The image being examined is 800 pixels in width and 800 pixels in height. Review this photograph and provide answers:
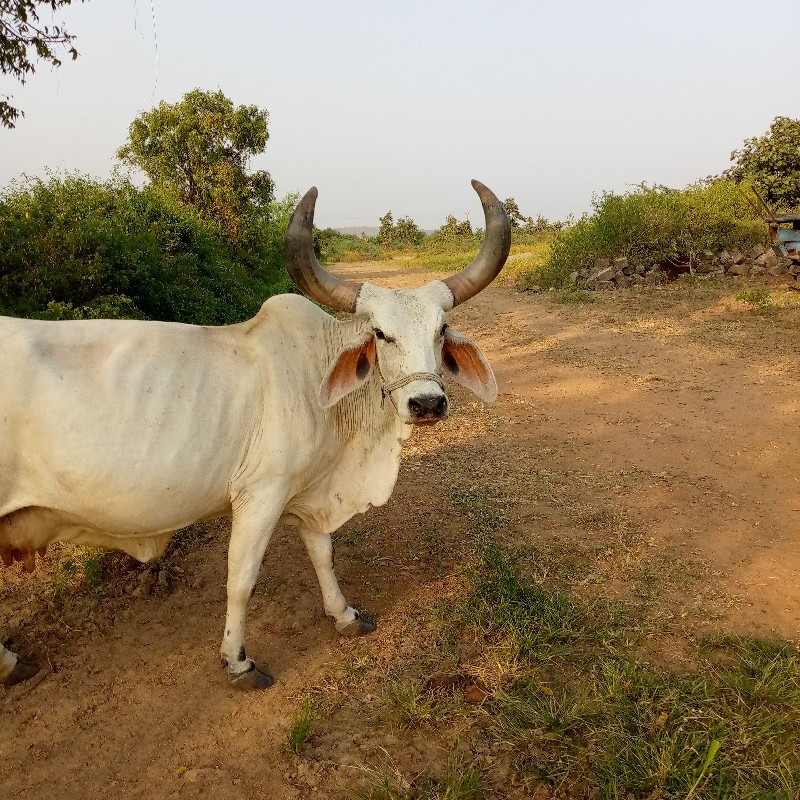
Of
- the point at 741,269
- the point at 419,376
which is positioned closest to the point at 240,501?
the point at 419,376

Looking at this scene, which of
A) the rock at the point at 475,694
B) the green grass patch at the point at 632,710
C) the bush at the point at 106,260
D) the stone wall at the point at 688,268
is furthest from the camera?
the stone wall at the point at 688,268

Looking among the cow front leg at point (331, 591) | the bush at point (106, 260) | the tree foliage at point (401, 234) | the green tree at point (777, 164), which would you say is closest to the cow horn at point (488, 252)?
the cow front leg at point (331, 591)

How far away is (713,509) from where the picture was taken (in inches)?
170

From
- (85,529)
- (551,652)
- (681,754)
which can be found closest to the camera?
(681,754)

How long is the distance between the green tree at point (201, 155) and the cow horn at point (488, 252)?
12543 mm

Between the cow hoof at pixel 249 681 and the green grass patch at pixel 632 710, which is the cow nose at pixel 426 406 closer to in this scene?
the green grass patch at pixel 632 710

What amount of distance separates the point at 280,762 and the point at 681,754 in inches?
56.9

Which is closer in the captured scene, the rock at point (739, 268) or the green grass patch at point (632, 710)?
the green grass patch at point (632, 710)

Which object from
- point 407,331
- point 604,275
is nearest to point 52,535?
point 407,331

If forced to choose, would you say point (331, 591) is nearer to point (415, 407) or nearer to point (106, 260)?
point (415, 407)

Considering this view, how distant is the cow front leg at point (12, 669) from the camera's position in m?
2.76

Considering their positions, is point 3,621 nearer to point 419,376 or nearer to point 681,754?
point 419,376

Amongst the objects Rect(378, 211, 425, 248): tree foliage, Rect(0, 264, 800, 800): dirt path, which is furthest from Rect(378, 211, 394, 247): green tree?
Rect(0, 264, 800, 800): dirt path

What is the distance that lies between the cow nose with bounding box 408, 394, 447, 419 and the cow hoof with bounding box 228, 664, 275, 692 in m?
1.37
